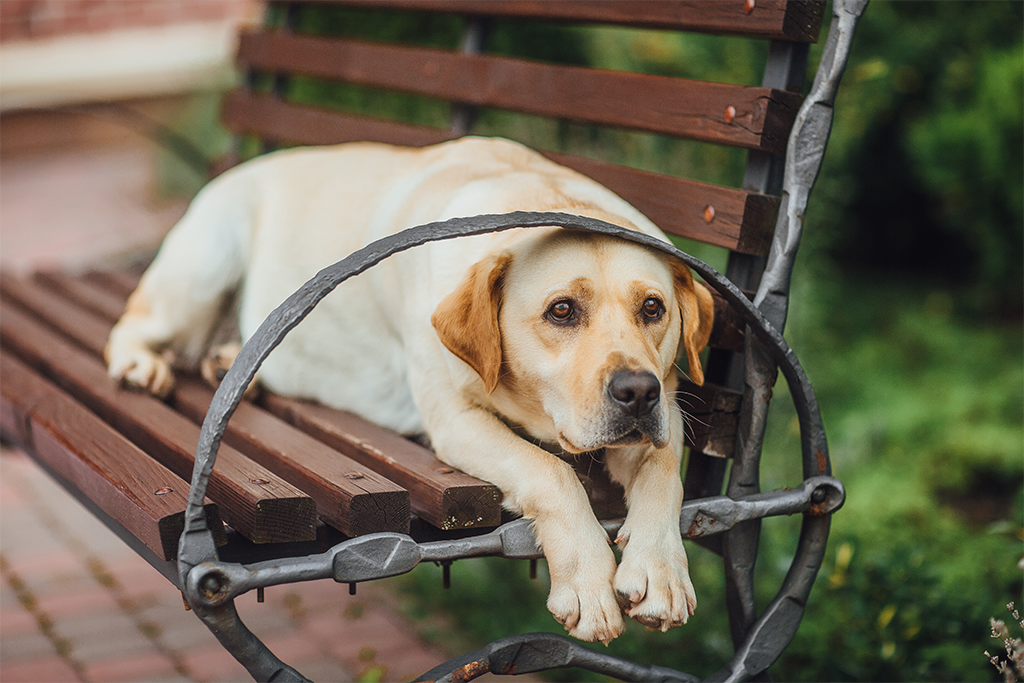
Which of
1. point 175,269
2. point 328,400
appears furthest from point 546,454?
point 175,269

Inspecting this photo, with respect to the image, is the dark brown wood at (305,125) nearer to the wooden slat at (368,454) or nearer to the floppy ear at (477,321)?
the wooden slat at (368,454)

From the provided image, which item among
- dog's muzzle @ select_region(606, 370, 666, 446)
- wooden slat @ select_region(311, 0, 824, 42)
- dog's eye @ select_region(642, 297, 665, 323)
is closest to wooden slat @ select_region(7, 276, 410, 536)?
dog's muzzle @ select_region(606, 370, 666, 446)

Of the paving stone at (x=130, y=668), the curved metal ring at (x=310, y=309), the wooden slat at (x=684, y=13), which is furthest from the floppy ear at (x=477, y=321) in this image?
the paving stone at (x=130, y=668)

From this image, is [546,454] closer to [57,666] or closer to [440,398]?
[440,398]

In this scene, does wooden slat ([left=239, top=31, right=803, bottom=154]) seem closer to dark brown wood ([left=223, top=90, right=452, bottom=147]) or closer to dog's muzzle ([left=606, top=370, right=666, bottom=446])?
dark brown wood ([left=223, top=90, right=452, bottom=147])

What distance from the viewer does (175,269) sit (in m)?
3.01

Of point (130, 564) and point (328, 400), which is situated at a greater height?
point (328, 400)

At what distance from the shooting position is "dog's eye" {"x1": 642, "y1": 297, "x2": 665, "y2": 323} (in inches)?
80.9

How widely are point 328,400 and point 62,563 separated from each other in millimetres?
1369

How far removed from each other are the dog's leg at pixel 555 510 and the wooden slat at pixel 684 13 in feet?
3.60

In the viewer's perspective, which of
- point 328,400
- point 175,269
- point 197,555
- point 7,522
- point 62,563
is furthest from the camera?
point 7,522

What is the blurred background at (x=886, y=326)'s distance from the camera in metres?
2.97

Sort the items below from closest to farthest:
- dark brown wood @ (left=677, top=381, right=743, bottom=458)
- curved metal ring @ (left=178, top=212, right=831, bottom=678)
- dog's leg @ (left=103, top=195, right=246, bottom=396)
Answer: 1. curved metal ring @ (left=178, top=212, right=831, bottom=678)
2. dark brown wood @ (left=677, top=381, right=743, bottom=458)
3. dog's leg @ (left=103, top=195, right=246, bottom=396)

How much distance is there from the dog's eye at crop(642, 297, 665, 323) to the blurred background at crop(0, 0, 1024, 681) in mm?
1302
